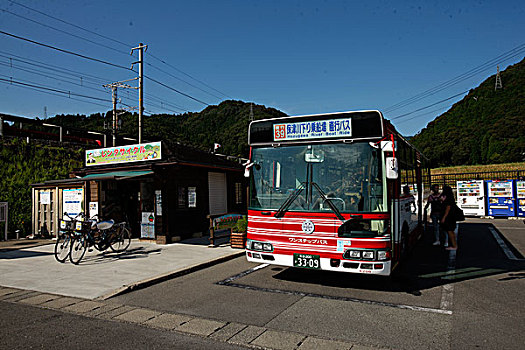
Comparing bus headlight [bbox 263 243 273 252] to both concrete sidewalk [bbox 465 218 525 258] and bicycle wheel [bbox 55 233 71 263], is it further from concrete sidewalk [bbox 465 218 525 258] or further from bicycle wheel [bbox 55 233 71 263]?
concrete sidewalk [bbox 465 218 525 258]

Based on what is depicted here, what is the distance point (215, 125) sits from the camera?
64812 mm

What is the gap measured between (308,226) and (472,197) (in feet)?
62.6

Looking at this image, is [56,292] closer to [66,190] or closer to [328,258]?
[328,258]

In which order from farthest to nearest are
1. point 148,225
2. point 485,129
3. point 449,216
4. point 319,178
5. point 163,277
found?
point 485,129, point 148,225, point 449,216, point 163,277, point 319,178

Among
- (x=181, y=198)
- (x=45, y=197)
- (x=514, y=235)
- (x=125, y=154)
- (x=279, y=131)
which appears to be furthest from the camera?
(x=45, y=197)

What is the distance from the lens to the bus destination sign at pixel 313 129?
644 centimetres

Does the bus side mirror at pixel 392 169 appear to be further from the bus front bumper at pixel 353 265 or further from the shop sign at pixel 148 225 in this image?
the shop sign at pixel 148 225

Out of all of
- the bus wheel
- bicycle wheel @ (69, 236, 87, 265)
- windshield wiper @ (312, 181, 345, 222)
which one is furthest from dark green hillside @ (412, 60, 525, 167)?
bicycle wheel @ (69, 236, 87, 265)

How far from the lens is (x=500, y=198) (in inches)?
795

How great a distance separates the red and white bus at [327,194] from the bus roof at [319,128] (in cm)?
2

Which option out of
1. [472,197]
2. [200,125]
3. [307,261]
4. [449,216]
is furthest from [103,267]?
[200,125]

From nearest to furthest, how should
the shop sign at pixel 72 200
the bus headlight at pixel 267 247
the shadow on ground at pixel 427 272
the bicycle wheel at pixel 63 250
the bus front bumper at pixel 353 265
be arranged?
1. the bus front bumper at pixel 353 265
2. the bus headlight at pixel 267 247
3. the shadow on ground at pixel 427 272
4. the bicycle wheel at pixel 63 250
5. the shop sign at pixel 72 200

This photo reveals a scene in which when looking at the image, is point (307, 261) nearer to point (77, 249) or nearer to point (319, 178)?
point (319, 178)

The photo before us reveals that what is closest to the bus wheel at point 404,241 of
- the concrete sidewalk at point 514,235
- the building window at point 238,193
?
the concrete sidewalk at point 514,235
